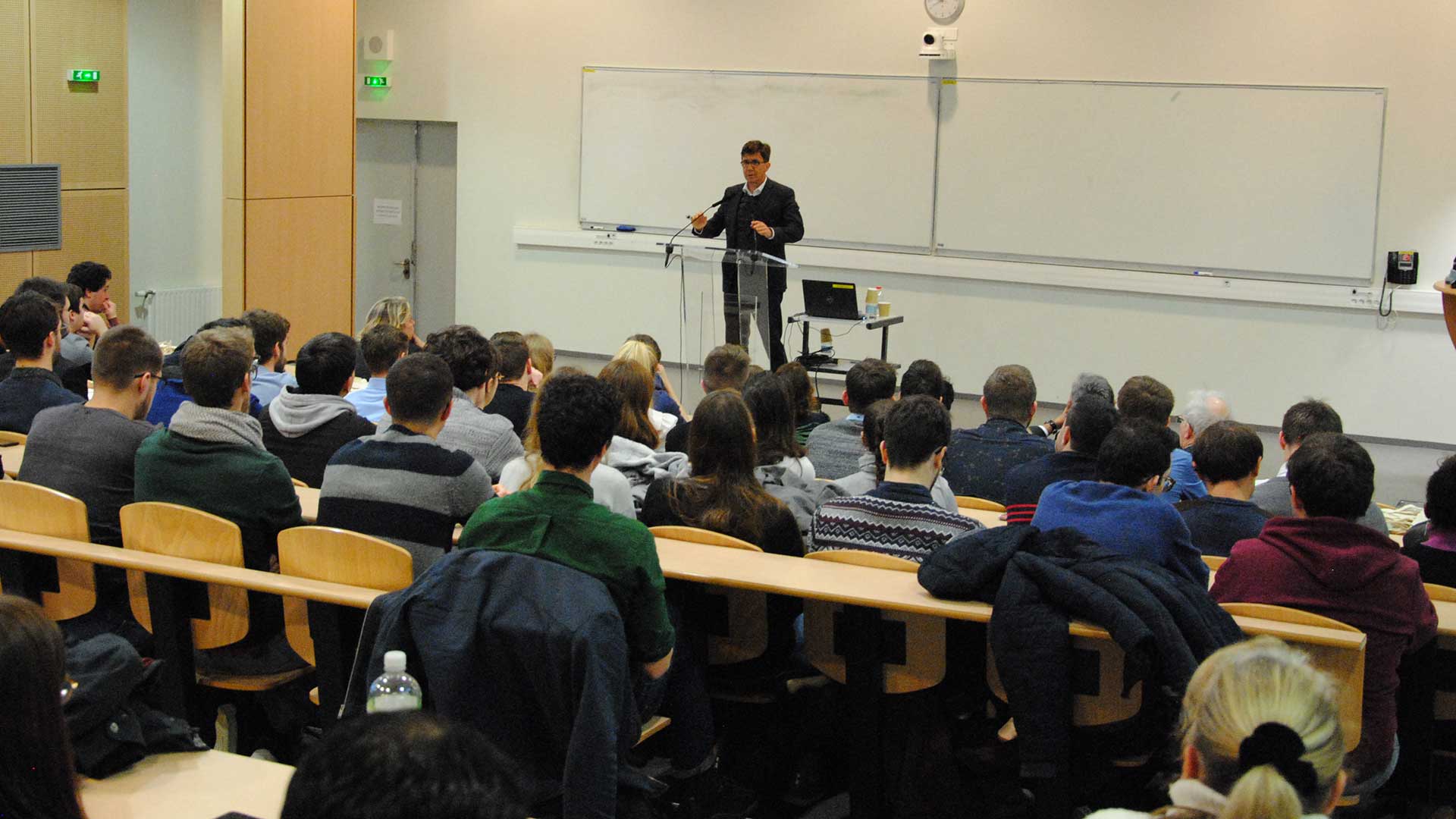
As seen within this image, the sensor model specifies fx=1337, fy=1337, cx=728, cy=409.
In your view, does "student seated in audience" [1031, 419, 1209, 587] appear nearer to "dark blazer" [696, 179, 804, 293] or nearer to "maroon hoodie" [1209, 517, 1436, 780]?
"maroon hoodie" [1209, 517, 1436, 780]

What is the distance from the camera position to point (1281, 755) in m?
1.62

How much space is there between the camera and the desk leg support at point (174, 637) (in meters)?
3.19

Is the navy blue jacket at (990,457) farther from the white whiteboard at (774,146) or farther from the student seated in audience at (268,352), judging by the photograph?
the white whiteboard at (774,146)

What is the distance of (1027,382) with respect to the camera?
4.86 m

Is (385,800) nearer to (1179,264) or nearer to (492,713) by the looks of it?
(492,713)

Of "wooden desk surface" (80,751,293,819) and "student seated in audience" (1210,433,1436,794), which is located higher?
"student seated in audience" (1210,433,1436,794)

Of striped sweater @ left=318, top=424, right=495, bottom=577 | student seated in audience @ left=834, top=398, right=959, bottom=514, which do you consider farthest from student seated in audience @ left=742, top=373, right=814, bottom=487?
striped sweater @ left=318, top=424, right=495, bottom=577

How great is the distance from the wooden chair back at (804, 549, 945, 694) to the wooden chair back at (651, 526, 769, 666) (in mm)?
112

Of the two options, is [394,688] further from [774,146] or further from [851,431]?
[774,146]

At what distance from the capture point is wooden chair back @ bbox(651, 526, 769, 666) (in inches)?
127

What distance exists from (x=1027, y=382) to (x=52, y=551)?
3.21m

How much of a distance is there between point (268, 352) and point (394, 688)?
3277 millimetres

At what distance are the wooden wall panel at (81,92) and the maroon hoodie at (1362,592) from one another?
794 centimetres

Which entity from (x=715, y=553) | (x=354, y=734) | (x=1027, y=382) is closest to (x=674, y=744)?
(x=715, y=553)
